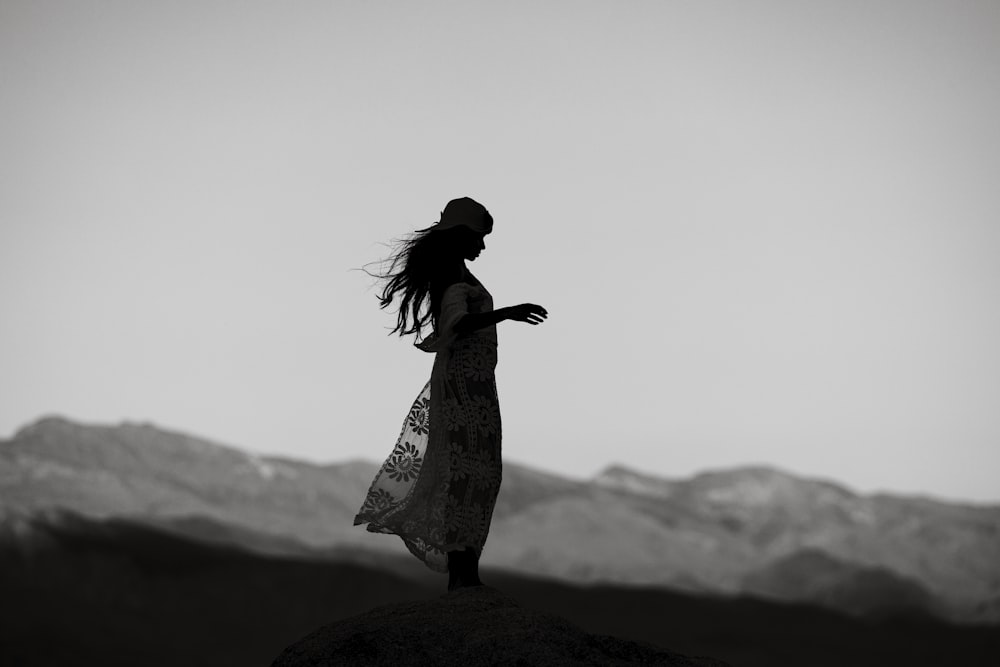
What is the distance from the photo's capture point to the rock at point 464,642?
545 centimetres

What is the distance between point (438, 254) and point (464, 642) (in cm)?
242

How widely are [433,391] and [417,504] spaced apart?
26.5 inches

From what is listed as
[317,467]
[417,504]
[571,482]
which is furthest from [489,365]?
[571,482]

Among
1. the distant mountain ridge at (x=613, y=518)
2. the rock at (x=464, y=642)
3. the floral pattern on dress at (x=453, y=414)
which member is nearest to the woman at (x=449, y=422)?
the floral pattern on dress at (x=453, y=414)

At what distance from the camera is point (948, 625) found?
3641cm

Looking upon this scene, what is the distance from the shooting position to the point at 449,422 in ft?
22.5

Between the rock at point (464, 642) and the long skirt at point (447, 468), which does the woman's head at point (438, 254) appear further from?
the rock at point (464, 642)

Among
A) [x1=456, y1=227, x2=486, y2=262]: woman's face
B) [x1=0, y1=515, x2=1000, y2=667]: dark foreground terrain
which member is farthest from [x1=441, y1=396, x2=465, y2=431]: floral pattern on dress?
[x1=0, y1=515, x2=1000, y2=667]: dark foreground terrain

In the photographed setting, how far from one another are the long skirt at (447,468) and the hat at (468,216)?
2.21ft

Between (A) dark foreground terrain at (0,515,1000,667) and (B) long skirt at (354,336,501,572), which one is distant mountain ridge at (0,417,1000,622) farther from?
(B) long skirt at (354,336,501,572)

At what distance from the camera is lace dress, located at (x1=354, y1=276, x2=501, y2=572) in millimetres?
6734

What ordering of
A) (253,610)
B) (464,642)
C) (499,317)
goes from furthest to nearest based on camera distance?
(253,610)
(499,317)
(464,642)

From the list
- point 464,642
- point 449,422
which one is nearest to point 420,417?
point 449,422

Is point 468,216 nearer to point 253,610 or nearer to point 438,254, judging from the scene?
point 438,254
